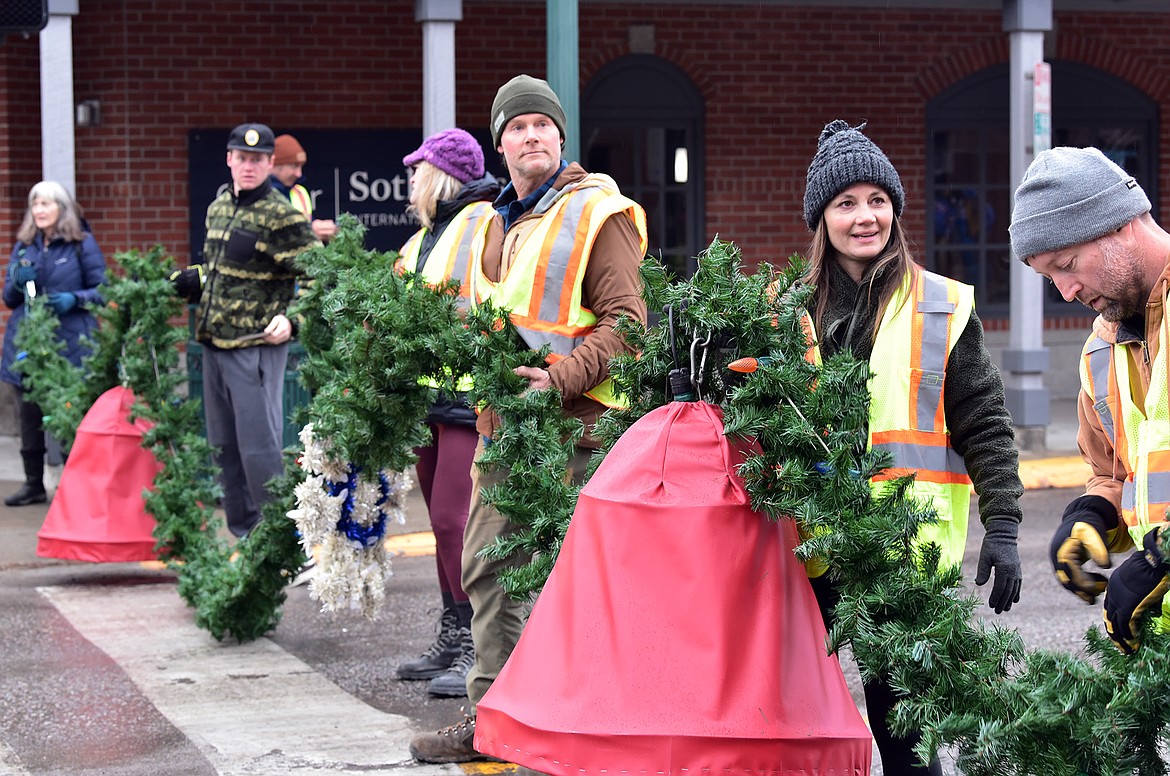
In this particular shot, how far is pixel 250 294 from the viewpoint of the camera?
286 inches

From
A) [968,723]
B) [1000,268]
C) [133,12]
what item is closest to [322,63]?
[133,12]

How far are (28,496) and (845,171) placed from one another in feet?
24.6

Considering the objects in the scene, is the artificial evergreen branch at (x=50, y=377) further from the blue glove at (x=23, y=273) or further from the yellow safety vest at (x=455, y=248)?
the yellow safety vest at (x=455, y=248)

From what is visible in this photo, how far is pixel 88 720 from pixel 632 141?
29.5 feet

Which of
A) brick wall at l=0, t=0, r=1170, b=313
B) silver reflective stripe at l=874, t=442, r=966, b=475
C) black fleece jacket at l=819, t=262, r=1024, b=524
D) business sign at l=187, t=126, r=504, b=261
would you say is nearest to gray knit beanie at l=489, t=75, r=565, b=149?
black fleece jacket at l=819, t=262, r=1024, b=524

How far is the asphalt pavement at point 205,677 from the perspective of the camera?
496 cm

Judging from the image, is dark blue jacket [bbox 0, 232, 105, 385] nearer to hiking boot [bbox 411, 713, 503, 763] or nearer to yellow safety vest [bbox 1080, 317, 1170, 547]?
hiking boot [bbox 411, 713, 503, 763]

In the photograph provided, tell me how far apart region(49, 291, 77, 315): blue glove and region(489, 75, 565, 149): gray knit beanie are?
197 inches

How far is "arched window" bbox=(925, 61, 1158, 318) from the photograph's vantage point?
14.3m

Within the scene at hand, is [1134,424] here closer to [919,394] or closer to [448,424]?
[919,394]

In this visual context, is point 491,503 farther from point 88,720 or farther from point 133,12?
point 133,12

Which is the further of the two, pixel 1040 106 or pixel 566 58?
pixel 1040 106

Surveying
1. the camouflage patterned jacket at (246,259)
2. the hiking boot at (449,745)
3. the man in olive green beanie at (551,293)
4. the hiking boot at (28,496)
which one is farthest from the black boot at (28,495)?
the man in olive green beanie at (551,293)

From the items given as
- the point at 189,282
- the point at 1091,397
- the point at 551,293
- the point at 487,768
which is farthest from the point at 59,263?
the point at 1091,397
